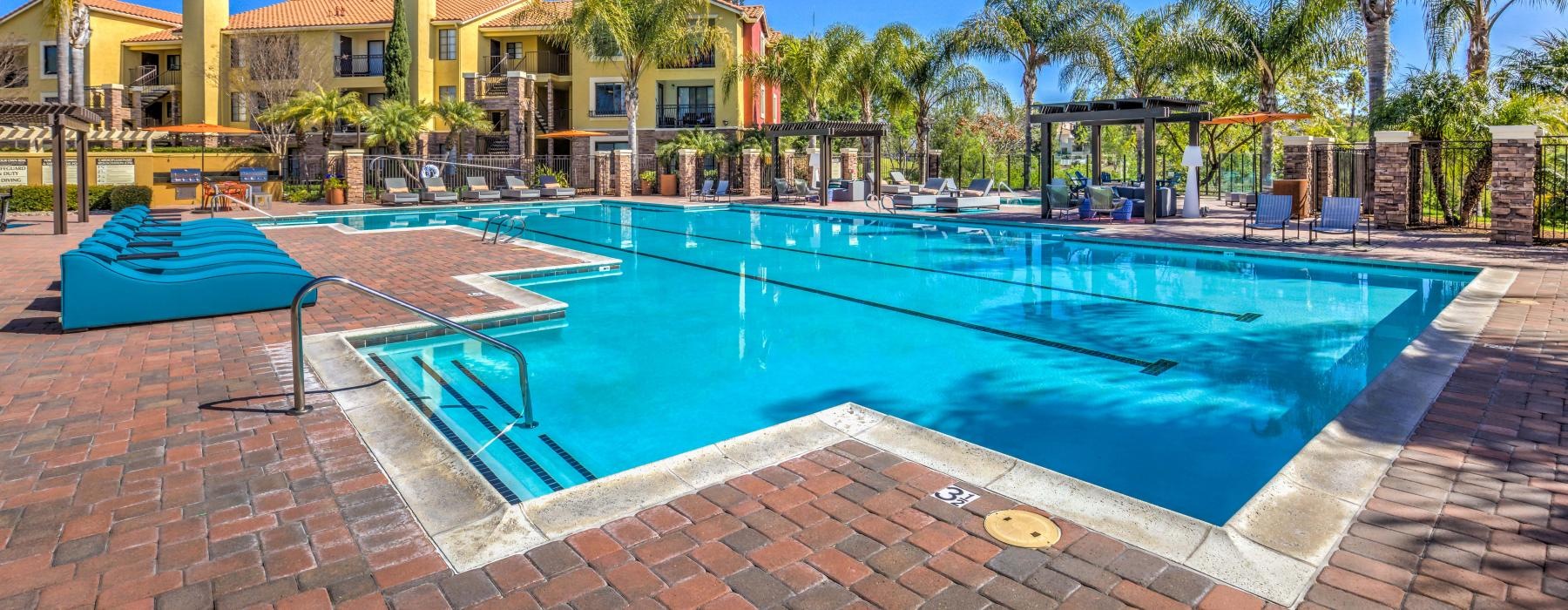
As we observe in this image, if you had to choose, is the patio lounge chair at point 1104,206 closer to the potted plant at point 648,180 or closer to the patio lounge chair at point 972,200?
the patio lounge chair at point 972,200

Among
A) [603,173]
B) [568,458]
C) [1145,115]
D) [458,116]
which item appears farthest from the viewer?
[458,116]

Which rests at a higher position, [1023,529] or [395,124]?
[395,124]

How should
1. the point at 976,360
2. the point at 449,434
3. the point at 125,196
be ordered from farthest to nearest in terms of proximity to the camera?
the point at 125,196 → the point at 976,360 → the point at 449,434

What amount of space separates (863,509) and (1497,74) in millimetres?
18939

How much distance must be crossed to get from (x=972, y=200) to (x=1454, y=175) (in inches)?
399

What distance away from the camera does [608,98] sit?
40562 millimetres

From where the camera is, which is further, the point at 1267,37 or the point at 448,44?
the point at 448,44

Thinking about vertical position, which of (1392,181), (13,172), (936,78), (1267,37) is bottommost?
(1392,181)

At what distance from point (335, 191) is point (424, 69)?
15251 mm

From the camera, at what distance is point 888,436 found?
4.82 meters

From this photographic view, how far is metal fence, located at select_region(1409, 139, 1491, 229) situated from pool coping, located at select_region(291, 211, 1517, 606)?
13.5 metres

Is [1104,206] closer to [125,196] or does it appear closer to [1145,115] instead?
[1145,115]

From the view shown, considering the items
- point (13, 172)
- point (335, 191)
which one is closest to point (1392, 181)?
point (335, 191)

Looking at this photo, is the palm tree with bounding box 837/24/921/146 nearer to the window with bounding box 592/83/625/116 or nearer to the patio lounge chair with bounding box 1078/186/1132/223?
the window with bounding box 592/83/625/116
